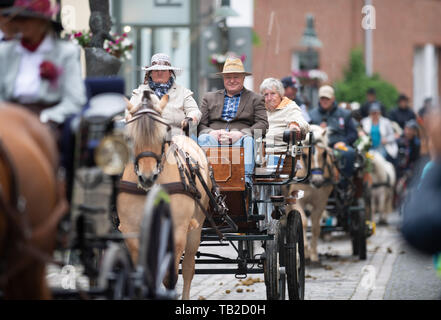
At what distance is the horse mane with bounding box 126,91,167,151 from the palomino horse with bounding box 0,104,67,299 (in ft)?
6.92

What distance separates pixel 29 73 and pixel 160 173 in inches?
102

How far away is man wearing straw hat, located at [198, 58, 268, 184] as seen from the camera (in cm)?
935

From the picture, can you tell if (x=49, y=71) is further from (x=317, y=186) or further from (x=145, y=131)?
(x=317, y=186)

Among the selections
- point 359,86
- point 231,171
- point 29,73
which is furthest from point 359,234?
point 359,86

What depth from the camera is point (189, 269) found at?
887 cm

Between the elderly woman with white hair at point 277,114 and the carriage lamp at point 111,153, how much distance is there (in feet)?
16.6

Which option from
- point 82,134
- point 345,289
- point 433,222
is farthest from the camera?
point 345,289

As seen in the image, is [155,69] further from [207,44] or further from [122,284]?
[207,44]

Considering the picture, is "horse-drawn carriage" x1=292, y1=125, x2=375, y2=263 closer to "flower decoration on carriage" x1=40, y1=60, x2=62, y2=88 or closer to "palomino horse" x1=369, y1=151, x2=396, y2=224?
"palomino horse" x1=369, y1=151, x2=396, y2=224

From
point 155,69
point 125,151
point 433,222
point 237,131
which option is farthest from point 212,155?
point 433,222

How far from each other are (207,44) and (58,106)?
767 inches

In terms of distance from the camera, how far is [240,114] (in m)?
9.70

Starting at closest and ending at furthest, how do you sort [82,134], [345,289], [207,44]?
[82,134]
[345,289]
[207,44]

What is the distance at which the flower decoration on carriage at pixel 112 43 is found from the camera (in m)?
12.8
